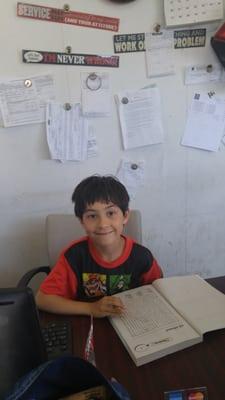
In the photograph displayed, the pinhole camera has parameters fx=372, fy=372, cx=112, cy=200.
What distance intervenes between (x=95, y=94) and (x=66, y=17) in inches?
14.7

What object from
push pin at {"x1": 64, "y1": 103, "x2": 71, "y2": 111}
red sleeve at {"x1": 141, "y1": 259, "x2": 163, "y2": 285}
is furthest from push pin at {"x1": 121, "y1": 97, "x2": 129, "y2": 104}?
red sleeve at {"x1": 141, "y1": 259, "x2": 163, "y2": 285}

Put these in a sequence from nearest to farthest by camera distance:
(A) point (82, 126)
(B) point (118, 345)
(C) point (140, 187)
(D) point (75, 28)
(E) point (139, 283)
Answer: (B) point (118, 345), (E) point (139, 283), (D) point (75, 28), (A) point (82, 126), (C) point (140, 187)

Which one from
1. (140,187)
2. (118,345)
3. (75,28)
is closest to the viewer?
(118,345)

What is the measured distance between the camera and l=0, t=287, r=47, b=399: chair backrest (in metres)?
0.64

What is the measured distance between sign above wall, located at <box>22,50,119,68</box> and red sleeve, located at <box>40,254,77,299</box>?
99 centimetres

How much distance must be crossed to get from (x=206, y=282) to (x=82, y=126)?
103cm

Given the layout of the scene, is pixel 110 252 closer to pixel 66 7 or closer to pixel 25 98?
pixel 25 98

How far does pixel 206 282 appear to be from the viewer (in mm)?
1260

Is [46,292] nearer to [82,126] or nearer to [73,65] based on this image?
[82,126]

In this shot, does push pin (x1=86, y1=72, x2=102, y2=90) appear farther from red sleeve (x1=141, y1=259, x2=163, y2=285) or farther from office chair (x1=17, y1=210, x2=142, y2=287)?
red sleeve (x1=141, y1=259, x2=163, y2=285)

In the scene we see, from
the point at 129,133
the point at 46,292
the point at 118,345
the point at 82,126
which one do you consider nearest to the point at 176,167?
the point at 129,133

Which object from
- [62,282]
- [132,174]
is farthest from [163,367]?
[132,174]

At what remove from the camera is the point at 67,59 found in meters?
1.79

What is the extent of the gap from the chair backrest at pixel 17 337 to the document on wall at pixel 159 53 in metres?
1.51
